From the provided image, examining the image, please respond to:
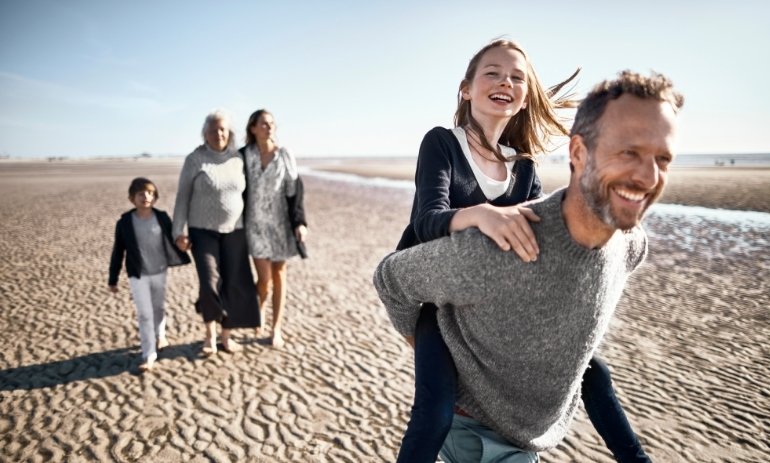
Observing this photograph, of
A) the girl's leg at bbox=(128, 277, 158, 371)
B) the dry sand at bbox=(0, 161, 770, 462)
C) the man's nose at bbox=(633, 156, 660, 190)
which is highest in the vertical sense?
the man's nose at bbox=(633, 156, 660, 190)

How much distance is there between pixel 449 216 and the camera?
1574 mm

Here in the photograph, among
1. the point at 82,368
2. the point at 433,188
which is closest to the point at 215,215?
the point at 82,368

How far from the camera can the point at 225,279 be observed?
4.84m

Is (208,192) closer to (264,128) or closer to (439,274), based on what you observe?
(264,128)

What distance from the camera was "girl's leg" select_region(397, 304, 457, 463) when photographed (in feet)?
5.08

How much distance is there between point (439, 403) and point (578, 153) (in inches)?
39.1

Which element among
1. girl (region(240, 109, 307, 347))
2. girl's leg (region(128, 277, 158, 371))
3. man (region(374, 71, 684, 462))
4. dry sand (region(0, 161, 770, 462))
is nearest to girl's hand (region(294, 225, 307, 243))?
girl (region(240, 109, 307, 347))

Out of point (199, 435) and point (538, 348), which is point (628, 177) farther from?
A: point (199, 435)

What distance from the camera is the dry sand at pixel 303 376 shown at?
138 inches

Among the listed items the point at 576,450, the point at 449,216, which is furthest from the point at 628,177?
the point at 576,450

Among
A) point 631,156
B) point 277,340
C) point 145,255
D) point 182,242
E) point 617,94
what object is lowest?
point 277,340

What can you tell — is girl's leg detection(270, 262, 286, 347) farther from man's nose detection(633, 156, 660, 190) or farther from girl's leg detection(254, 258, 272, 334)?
man's nose detection(633, 156, 660, 190)

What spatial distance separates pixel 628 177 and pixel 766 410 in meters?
4.38

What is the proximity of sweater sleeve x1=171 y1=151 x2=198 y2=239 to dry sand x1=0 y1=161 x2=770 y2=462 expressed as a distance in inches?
60.1
